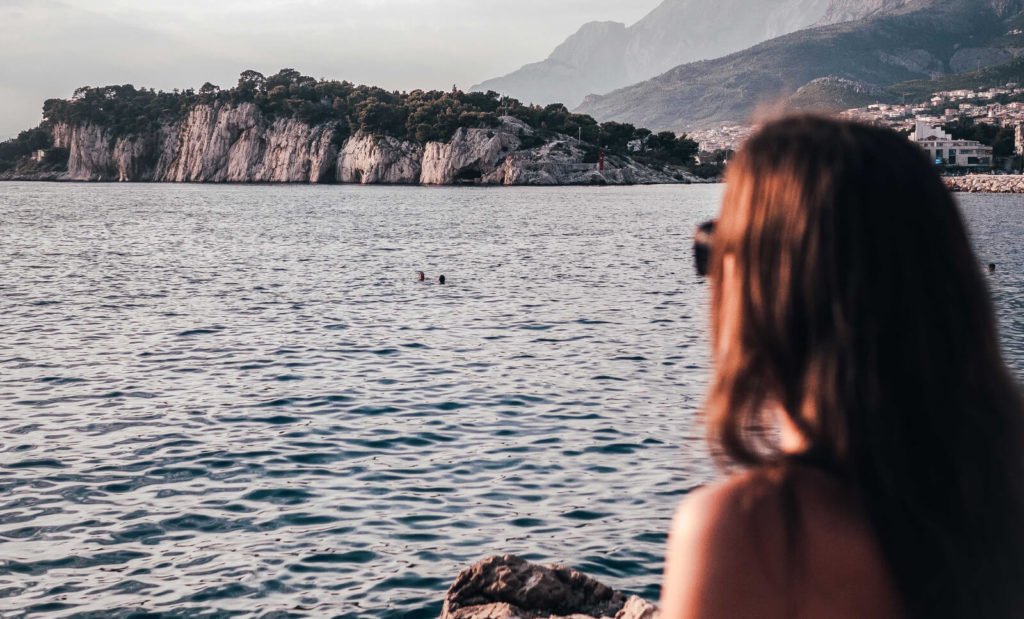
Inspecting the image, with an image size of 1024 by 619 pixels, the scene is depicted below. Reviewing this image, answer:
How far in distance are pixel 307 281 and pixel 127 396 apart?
2041cm

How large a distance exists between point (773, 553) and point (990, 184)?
157505 millimetres

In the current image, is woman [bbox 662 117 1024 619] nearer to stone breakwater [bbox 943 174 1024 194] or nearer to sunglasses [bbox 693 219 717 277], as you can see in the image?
sunglasses [bbox 693 219 717 277]

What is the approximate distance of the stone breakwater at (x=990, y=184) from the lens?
136m

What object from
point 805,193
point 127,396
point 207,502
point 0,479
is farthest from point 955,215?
point 127,396

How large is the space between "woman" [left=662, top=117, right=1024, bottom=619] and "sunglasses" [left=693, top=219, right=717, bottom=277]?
6.2 inches

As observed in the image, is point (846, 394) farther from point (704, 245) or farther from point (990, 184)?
point (990, 184)

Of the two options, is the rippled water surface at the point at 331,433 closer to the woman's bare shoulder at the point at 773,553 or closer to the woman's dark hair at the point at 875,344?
the woman's dark hair at the point at 875,344

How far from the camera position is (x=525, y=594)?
7652mm

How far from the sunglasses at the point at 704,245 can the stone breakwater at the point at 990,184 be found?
14663 centimetres

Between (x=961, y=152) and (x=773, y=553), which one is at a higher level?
(x=961, y=152)

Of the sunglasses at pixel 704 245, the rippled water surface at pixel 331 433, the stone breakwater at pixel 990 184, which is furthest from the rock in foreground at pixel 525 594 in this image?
the stone breakwater at pixel 990 184

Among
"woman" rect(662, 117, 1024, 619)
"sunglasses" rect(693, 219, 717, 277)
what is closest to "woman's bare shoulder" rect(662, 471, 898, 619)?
"woman" rect(662, 117, 1024, 619)

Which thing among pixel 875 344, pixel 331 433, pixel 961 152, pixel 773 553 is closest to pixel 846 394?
pixel 875 344

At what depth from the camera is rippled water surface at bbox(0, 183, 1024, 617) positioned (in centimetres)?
1054
